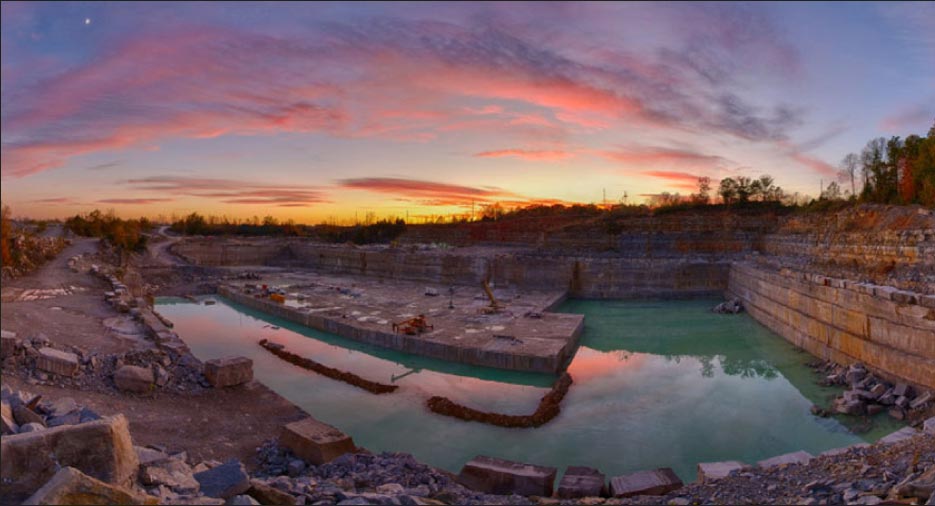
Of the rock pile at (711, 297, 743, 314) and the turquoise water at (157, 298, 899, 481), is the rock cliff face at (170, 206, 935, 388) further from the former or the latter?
the turquoise water at (157, 298, 899, 481)

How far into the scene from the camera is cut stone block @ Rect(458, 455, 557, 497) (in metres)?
5.99

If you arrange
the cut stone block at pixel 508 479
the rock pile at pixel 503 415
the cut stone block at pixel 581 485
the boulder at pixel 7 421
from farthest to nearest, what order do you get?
the rock pile at pixel 503 415, the cut stone block at pixel 508 479, the cut stone block at pixel 581 485, the boulder at pixel 7 421

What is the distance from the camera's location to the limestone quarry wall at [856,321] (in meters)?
9.74

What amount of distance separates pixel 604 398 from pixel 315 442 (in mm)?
6156

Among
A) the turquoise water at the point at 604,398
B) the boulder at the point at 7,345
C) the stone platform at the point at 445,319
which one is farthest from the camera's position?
the stone platform at the point at 445,319

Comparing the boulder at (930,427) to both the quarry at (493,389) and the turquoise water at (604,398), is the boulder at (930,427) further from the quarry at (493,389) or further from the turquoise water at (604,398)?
the turquoise water at (604,398)

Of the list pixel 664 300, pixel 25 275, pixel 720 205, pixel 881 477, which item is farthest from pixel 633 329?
pixel 720 205

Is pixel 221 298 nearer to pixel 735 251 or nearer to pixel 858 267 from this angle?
pixel 858 267

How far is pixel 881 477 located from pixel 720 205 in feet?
141

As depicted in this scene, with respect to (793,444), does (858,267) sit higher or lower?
higher

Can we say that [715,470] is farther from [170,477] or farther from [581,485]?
[170,477]

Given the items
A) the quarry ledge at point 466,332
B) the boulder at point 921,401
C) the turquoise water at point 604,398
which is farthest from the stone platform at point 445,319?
the boulder at point 921,401

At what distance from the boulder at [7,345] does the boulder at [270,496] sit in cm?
604

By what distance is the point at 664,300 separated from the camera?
2484 centimetres
